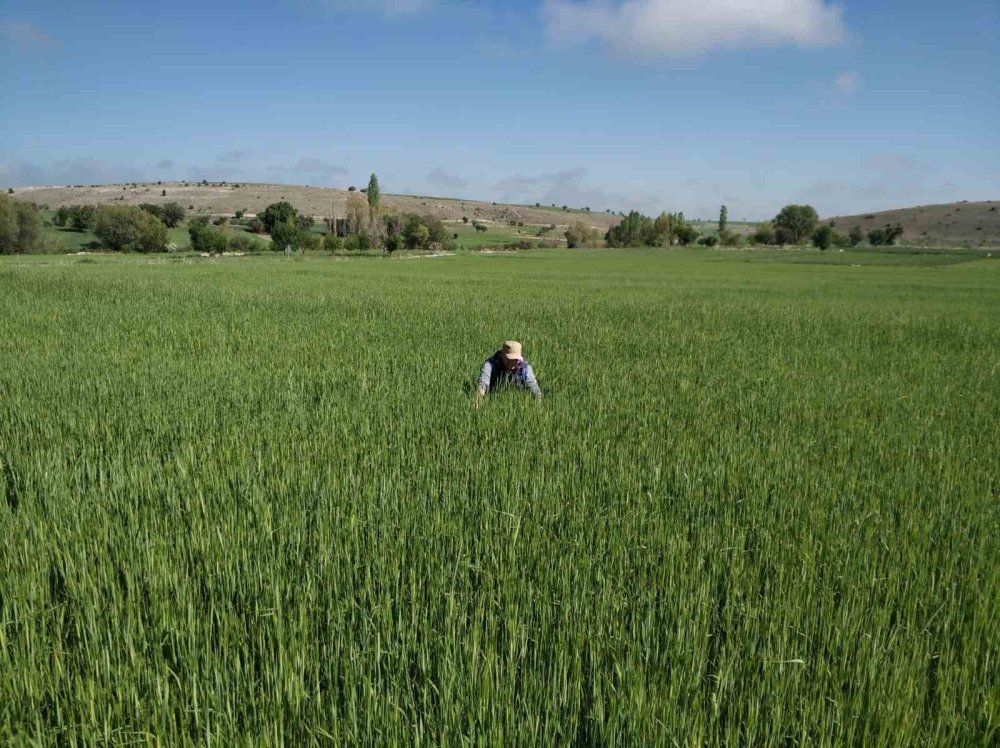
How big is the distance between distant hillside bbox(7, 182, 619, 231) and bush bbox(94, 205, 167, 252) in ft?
179

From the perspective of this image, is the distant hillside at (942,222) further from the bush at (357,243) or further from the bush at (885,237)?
the bush at (357,243)

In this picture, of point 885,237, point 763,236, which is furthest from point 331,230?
point 885,237

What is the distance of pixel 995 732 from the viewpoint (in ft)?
8.15

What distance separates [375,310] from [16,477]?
13.2 meters

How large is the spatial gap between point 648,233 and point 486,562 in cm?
13268

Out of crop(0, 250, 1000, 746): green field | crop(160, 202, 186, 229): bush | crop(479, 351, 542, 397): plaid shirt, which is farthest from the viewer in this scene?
crop(160, 202, 186, 229): bush

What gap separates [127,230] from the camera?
77.9m

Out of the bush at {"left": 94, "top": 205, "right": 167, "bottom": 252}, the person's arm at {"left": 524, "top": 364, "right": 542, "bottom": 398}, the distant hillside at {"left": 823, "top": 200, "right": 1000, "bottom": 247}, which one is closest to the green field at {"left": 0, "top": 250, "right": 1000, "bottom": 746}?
the person's arm at {"left": 524, "top": 364, "right": 542, "bottom": 398}

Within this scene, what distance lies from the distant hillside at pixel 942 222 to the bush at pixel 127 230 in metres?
128

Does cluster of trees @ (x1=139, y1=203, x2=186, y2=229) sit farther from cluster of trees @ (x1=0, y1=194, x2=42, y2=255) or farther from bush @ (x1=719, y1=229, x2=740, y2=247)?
bush @ (x1=719, y1=229, x2=740, y2=247)

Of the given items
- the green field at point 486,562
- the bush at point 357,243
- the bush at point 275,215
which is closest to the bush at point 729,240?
the bush at point 357,243

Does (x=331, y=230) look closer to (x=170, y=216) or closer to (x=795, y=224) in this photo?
(x=170, y=216)

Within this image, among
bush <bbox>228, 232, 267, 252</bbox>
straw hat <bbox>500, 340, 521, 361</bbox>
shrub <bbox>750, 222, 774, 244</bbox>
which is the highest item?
Result: shrub <bbox>750, 222, 774, 244</bbox>

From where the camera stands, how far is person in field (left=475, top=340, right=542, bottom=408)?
7.26 meters
